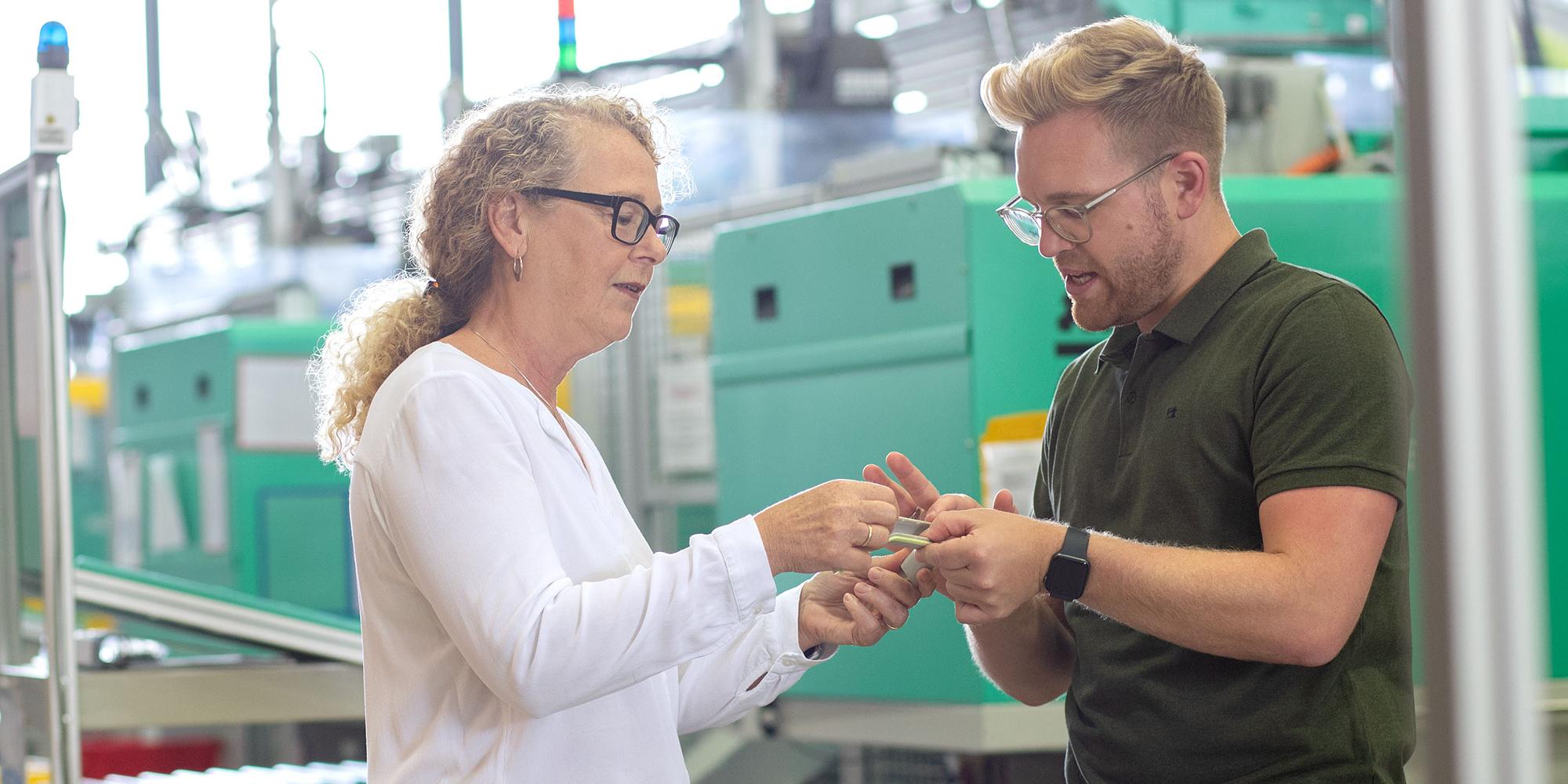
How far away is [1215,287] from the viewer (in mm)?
1702

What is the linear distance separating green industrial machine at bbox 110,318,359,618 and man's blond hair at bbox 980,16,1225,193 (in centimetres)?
419

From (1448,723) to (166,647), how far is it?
3185 millimetres

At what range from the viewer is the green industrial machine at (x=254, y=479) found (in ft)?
18.0

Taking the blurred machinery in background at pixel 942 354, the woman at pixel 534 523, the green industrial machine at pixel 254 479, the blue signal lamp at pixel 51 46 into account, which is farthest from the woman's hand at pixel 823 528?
the green industrial machine at pixel 254 479

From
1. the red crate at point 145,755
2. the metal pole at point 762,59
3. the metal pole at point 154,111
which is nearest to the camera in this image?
the red crate at point 145,755

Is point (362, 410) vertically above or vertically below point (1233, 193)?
below

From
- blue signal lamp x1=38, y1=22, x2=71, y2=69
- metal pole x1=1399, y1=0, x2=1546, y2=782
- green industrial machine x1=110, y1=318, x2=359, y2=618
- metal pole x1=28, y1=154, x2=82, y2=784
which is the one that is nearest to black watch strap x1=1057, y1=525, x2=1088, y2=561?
metal pole x1=1399, y1=0, x2=1546, y2=782

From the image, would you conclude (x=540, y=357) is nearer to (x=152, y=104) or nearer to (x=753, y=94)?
(x=753, y=94)

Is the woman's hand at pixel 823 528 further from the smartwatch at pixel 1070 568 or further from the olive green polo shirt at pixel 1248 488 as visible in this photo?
the olive green polo shirt at pixel 1248 488

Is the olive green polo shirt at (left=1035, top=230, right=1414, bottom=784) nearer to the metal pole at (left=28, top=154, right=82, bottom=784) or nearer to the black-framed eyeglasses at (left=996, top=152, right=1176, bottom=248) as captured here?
the black-framed eyeglasses at (left=996, top=152, right=1176, bottom=248)

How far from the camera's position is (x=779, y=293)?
10.9ft

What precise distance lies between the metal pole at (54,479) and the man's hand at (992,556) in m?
1.45

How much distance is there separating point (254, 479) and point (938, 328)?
3.45 metres

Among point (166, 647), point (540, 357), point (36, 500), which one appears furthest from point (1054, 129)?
point (166, 647)
